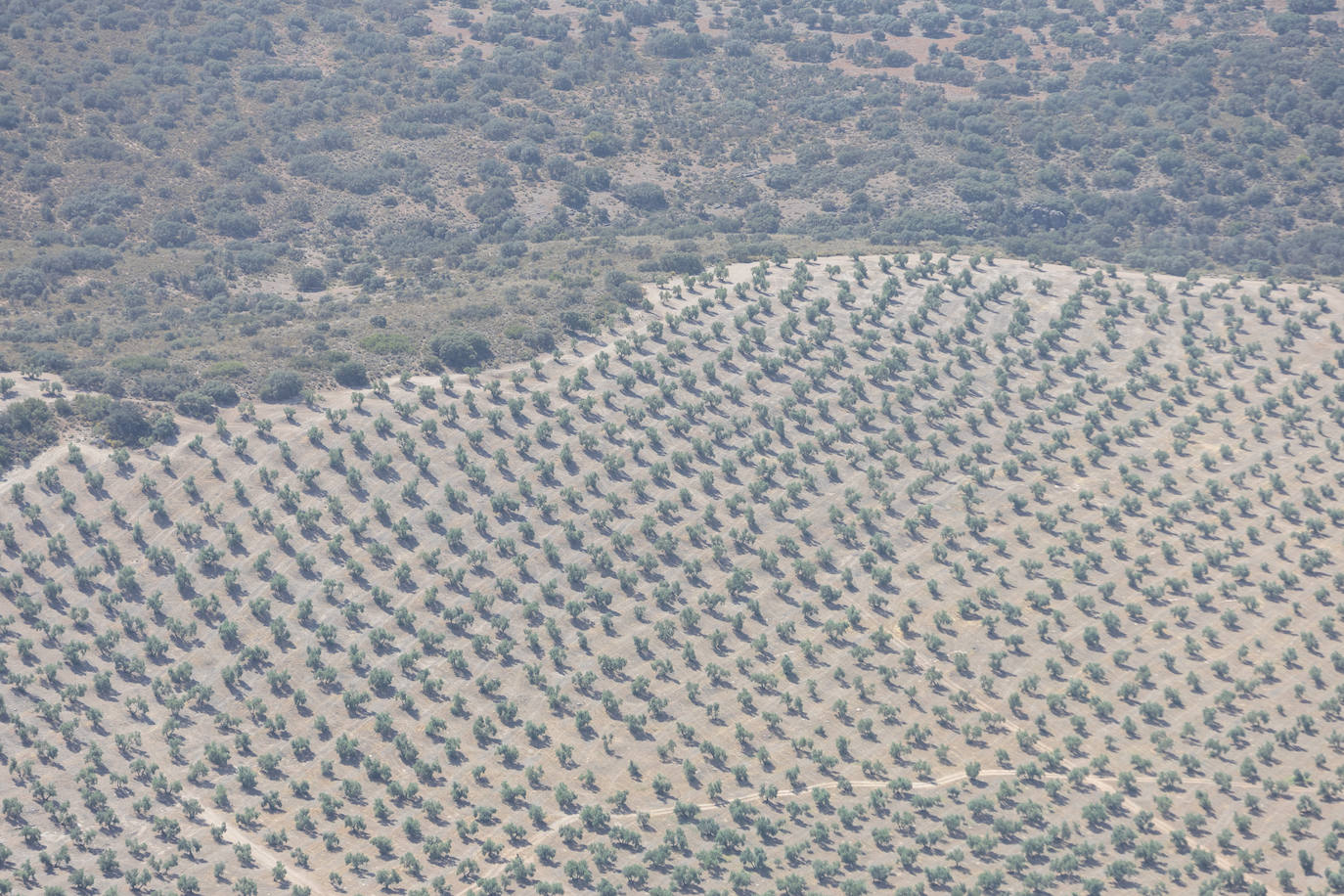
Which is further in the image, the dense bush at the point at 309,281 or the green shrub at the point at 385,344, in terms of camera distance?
the dense bush at the point at 309,281

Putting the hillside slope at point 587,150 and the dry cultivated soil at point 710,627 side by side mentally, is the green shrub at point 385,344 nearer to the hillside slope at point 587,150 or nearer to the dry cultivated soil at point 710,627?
the hillside slope at point 587,150

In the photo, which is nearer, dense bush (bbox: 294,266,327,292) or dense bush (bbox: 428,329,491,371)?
dense bush (bbox: 428,329,491,371)

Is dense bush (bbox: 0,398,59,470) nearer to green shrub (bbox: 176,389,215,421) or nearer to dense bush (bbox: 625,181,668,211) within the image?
green shrub (bbox: 176,389,215,421)

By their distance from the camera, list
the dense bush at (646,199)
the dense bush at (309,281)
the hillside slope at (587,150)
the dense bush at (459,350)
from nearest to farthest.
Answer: the dense bush at (459,350) < the hillside slope at (587,150) < the dense bush at (309,281) < the dense bush at (646,199)

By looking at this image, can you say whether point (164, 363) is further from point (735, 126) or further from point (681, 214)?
point (735, 126)

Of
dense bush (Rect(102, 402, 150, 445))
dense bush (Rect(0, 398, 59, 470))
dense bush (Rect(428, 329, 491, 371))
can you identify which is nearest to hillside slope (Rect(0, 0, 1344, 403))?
dense bush (Rect(428, 329, 491, 371))

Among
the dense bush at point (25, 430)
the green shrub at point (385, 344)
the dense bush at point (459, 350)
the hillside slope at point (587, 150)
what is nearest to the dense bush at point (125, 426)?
the dense bush at point (25, 430)

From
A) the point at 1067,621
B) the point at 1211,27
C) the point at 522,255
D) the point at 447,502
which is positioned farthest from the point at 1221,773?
the point at 1211,27

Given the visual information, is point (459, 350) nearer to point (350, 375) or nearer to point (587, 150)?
point (350, 375)
